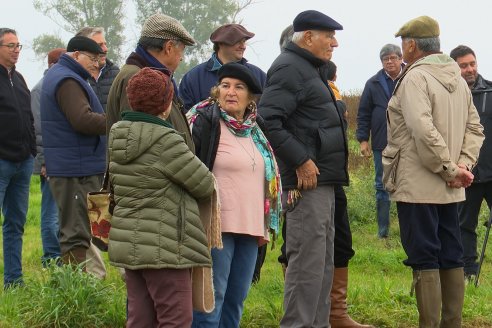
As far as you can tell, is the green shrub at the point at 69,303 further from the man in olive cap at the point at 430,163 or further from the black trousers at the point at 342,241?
the man in olive cap at the point at 430,163

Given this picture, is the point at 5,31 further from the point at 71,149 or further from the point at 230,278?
the point at 230,278

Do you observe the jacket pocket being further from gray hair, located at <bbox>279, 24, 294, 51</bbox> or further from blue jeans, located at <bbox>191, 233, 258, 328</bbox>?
gray hair, located at <bbox>279, 24, 294, 51</bbox>

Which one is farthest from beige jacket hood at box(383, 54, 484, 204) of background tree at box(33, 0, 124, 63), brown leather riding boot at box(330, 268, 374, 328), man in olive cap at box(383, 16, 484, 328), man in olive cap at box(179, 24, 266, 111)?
background tree at box(33, 0, 124, 63)

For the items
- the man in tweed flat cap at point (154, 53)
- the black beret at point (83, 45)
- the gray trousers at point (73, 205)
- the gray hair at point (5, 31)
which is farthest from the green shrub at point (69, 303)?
the gray hair at point (5, 31)

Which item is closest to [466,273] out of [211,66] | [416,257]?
[416,257]

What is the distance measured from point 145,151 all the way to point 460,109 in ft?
8.48

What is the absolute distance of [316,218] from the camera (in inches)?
230

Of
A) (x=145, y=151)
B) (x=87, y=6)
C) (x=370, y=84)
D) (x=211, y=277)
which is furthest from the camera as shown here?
(x=87, y=6)

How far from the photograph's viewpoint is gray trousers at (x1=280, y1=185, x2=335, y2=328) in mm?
5848

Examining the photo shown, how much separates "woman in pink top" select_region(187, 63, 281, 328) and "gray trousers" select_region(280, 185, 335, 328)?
257 millimetres

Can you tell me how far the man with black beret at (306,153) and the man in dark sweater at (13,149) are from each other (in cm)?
247

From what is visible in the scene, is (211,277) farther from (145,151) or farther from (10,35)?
(10,35)

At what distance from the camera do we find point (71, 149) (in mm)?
6930

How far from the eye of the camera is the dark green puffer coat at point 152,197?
4668 mm
